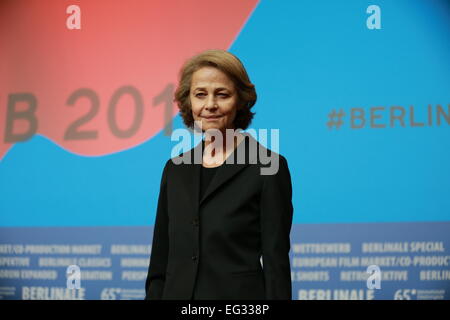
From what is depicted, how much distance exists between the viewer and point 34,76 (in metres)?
3.28

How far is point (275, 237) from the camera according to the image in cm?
120

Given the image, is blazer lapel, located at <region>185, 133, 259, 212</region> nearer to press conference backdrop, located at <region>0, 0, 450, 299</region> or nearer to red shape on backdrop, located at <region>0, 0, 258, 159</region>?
press conference backdrop, located at <region>0, 0, 450, 299</region>

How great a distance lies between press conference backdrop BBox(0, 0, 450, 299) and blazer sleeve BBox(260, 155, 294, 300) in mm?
1632

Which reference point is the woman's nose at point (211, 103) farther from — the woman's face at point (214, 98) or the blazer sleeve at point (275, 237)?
the blazer sleeve at point (275, 237)

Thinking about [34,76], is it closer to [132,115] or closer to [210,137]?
[132,115]

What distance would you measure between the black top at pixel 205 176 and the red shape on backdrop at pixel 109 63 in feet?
5.84

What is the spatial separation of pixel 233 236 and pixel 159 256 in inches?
8.9

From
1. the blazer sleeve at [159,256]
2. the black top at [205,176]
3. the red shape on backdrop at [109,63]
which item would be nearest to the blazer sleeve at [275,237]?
the black top at [205,176]

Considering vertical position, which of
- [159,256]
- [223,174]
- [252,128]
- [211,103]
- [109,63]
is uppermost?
[109,63]

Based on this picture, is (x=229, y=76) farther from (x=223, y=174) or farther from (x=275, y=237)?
(x=275, y=237)

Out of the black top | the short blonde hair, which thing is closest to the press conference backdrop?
the short blonde hair

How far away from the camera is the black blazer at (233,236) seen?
1197mm

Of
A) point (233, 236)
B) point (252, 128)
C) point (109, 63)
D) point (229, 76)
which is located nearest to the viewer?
point (233, 236)

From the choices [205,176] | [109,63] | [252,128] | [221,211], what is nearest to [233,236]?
[221,211]
